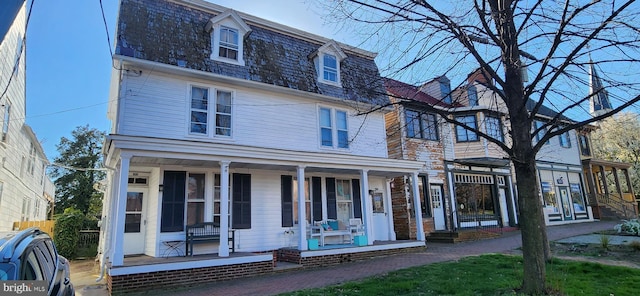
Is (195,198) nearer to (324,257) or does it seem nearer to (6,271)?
(324,257)

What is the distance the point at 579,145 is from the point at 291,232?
79.4 feet

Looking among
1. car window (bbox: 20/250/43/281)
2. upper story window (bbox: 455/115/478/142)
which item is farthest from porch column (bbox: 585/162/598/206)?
car window (bbox: 20/250/43/281)

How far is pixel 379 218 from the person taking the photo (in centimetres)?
1459

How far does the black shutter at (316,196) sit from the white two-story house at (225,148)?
48mm

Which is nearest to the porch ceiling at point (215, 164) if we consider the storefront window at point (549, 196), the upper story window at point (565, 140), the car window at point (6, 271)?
the car window at point (6, 271)

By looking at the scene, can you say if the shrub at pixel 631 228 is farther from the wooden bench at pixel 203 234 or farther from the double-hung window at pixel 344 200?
the wooden bench at pixel 203 234

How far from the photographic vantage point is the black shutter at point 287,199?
12085 millimetres

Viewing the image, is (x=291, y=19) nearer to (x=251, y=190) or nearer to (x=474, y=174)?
(x=251, y=190)

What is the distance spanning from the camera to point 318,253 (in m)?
10.7

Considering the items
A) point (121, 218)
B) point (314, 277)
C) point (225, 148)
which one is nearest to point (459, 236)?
point (314, 277)

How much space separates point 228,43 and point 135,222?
21.0 feet

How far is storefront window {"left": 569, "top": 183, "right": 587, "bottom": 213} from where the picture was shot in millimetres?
23966

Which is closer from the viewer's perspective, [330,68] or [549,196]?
[330,68]

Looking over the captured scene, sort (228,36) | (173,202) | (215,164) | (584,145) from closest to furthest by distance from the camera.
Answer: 1. (173,202)
2. (215,164)
3. (228,36)
4. (584,145)
